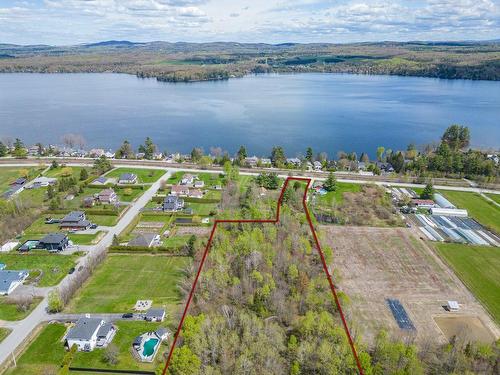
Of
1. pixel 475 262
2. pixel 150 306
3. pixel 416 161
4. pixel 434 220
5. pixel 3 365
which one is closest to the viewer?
pixel 3 365

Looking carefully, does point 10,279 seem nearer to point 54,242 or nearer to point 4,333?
point 54,242

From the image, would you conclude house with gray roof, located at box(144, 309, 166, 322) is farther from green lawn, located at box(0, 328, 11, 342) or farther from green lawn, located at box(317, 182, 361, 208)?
green lawn, located at box(317, 182, 361, 208)

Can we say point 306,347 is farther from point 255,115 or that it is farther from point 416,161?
point 255,115

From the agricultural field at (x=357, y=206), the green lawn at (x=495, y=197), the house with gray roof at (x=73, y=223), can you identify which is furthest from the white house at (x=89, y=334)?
the green lawn at (x=495, y=197)

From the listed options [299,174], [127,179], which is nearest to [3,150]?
[127,179]

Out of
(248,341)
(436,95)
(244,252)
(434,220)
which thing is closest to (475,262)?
(434,220)

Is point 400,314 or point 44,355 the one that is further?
point 400,314
